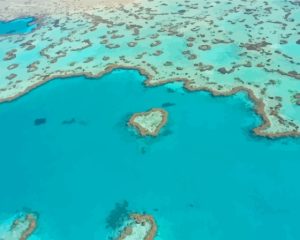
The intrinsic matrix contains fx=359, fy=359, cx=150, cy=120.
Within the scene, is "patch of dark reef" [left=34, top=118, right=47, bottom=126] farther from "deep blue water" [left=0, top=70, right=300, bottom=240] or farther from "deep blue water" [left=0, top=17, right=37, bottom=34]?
"deep blue water" [left=0, top=17, right=37, bottom=34]

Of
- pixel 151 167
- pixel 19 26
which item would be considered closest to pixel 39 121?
pixel 151 167

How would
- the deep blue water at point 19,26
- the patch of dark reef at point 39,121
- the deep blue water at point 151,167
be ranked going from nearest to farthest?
the deep blue water at point 151,167 < the patch of dark reef at point 39,121 < the deep blue water at point 19,26

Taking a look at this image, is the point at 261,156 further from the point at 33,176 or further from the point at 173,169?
the point at 33,176

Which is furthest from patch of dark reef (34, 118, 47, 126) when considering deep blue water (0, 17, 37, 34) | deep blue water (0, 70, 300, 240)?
deep blue water (0, 17, 37, 34)

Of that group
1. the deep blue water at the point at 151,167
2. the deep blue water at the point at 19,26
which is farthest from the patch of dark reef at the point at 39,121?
the deep blue water at the point at 19,26

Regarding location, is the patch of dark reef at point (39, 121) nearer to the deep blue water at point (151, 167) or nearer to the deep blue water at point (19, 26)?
the deep blue water at point (151, 167)

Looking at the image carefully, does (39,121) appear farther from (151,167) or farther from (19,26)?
(19,26)
